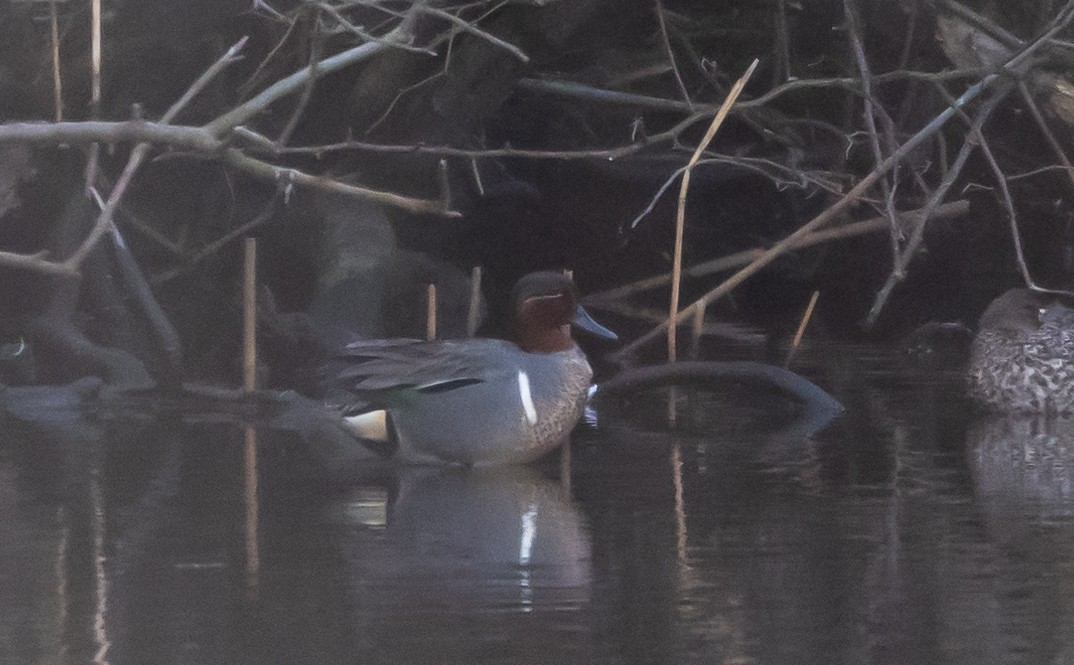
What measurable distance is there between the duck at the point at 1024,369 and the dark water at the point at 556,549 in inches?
17.6

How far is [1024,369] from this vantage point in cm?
775

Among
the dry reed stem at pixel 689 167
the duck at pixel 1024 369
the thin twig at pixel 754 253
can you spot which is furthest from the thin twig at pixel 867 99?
the thin twig at pixel 754 253

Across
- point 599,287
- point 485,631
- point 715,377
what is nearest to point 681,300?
point 599,287

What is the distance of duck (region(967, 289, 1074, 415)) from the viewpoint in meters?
7.77

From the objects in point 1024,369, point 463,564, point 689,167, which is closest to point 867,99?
point 689,167

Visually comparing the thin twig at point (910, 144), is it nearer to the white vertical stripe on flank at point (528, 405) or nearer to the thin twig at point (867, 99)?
the thin twig at point (867, 99)

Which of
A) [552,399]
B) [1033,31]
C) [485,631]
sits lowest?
[485,631]

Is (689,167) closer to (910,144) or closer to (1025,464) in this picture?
(910,144)

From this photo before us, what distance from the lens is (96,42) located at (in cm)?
657

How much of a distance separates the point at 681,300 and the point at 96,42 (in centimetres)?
548

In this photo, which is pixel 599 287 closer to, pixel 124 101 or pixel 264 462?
pixel 124 101

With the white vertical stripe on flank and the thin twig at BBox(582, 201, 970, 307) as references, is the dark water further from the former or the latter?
the thin twig at BBox(582, 201, 970, 307)

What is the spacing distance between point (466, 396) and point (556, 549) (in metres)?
1.27

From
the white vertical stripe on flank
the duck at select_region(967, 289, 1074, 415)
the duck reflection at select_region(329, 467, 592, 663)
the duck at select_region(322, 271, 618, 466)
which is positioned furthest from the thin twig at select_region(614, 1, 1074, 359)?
the duck reflection at select_region(329, 467, 592, 663)
